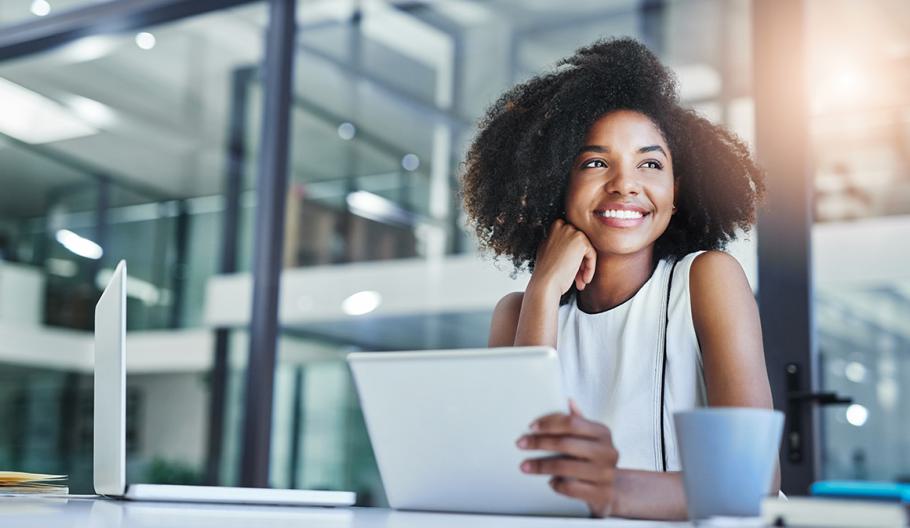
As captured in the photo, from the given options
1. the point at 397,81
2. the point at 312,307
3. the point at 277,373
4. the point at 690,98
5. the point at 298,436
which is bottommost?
the point at 298,436

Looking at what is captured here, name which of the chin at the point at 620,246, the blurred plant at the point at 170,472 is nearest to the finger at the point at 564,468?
the chin at the point at 620,246

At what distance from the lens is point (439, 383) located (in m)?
1.03

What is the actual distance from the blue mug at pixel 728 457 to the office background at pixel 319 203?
1.68 m

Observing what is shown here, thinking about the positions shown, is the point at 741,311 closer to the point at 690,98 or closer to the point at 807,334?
the point at 807,334

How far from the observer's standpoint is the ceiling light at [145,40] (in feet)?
13.8

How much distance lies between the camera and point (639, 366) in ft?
5.20

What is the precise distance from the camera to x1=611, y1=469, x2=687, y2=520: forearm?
1.10m

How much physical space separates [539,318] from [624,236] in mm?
223

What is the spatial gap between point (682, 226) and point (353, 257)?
84.2 inches

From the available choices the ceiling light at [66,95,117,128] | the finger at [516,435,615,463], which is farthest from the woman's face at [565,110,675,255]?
the ceiling light at [66,95,117,128]

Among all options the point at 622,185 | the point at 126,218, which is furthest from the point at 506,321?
the point at 126,218

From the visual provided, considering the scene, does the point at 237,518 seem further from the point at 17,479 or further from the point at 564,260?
the point at 564,260

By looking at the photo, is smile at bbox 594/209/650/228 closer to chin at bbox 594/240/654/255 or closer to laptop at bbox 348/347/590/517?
chin at bbox 594/240/654/255

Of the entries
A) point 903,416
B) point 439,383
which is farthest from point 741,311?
point 903,416
